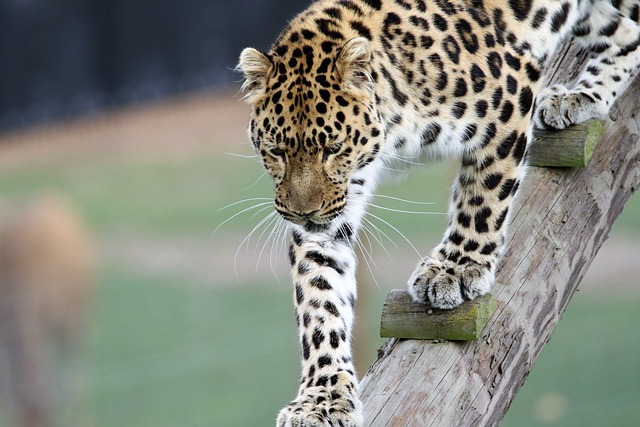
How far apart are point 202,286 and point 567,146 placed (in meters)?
6.88

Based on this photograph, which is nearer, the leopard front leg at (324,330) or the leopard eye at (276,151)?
the leopard front leg at (324,330)

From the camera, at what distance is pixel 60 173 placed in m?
10.6

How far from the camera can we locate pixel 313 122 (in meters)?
3.45

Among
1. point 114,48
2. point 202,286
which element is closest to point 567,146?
point 114,48

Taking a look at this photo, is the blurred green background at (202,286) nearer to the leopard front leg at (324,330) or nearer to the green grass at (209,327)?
the green grass at (209,327)

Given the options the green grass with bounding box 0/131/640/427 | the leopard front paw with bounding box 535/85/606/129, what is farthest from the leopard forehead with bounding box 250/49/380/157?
the green grass with bounding box 0/131/640/427

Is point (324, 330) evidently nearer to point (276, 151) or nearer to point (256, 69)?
point (276, 151)

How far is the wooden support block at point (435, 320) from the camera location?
3373 millimetres

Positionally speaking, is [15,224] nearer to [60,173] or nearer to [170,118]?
[60,173]

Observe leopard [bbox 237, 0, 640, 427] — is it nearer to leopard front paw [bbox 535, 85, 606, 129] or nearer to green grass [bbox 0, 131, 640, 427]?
leopard front paw [bbox 535, 85, 606, 129]

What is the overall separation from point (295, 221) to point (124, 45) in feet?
21.8

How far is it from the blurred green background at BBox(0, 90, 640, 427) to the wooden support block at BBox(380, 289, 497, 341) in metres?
5.74

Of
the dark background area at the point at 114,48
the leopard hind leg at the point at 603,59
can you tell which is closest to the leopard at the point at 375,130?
the leopard hind leg at the point at 603,59

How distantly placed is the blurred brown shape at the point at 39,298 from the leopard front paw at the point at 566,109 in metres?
6.24
